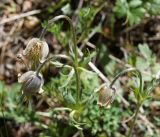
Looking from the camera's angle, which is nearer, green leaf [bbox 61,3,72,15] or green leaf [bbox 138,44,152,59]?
green leaf [bbox 138,44,152,59]

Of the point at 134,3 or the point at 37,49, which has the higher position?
the point at 134,3

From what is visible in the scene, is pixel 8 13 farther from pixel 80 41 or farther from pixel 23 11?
pixel 80 41

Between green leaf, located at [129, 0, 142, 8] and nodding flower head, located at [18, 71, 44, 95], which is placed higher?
green leaf, located at [129, 0, 142, 8]

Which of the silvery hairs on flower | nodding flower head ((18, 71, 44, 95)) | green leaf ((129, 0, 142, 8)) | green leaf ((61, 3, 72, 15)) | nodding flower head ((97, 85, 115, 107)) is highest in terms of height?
green leaf ((61, 3, 72, 15))

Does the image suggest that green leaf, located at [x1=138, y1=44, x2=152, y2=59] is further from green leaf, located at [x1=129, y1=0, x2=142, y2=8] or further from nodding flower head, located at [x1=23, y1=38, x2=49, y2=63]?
nodding flower head, located at [x1=23, y1=38, x2=49, y2=63]

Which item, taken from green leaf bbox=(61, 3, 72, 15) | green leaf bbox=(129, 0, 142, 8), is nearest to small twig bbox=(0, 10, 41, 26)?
green leaf bbox=(61, 3, 72, 15)

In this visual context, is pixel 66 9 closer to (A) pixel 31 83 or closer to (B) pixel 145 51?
(B) pixel 145 51

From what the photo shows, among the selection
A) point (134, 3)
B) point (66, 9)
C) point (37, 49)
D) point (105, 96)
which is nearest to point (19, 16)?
point (66, 9)

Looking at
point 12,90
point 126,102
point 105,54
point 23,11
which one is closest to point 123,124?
point 126,102

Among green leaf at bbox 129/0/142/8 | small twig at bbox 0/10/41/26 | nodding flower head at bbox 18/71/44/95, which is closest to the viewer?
nodding flower head at bbox 18/71/44/95
